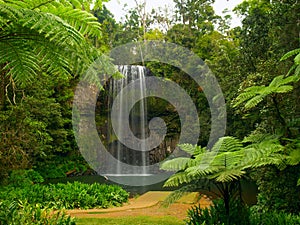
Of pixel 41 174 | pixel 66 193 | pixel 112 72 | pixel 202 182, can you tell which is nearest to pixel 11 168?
pixel 66 193

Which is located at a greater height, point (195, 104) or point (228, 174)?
point (195, 104)

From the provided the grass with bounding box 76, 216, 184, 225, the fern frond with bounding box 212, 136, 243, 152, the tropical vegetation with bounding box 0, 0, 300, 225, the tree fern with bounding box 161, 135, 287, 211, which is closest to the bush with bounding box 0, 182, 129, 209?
the tropical vegetation with bounding box 0, 0, 300, 225

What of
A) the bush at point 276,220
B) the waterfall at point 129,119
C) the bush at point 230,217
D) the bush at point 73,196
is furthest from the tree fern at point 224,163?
the waterfall at point 129,119

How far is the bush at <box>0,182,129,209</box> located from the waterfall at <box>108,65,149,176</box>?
29.8 ft

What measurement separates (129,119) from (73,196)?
405 inches

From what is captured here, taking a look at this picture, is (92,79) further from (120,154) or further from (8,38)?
(120,154)

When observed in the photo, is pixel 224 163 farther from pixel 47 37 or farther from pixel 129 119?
pixel 129 119

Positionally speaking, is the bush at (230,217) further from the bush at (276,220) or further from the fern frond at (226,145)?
the fern frond at (226,145)

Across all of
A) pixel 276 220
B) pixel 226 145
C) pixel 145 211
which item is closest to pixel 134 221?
pixel 145 211

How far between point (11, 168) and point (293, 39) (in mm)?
7658

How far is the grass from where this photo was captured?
504cm

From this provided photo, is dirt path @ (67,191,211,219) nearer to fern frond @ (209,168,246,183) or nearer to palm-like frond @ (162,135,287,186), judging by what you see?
palm-like frond @ (162,135,287,186)

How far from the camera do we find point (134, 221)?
5172mm

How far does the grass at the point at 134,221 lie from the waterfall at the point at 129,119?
36.8 ft
